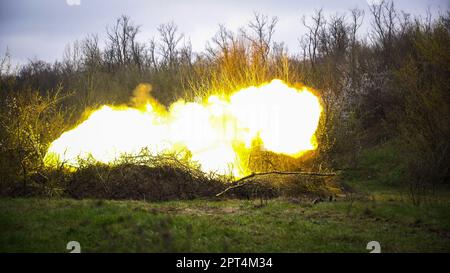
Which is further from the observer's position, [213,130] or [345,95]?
[345,95]

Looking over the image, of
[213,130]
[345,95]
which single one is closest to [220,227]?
[213,130]

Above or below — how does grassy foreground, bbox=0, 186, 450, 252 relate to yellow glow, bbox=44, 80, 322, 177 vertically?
below

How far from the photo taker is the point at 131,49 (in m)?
65.9

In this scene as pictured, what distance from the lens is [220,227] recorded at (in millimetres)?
9680

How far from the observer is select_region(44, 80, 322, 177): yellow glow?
56.8 feet

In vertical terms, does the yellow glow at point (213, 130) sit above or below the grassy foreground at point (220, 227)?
above

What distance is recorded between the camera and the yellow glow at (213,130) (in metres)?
17.3

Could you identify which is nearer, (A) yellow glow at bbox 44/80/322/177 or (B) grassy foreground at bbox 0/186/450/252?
(B) grassy foreground at bbox 0/186/450/252

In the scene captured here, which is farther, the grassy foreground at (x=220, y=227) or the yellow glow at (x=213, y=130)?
the yellow glow at (x=213, y=130)

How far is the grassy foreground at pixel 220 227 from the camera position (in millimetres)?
8359

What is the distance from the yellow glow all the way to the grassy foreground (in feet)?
16.8

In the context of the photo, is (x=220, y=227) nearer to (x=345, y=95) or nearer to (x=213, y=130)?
(x=213, y=130)

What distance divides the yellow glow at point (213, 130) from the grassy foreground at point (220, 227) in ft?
16.8

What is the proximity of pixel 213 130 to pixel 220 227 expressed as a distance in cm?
1030
